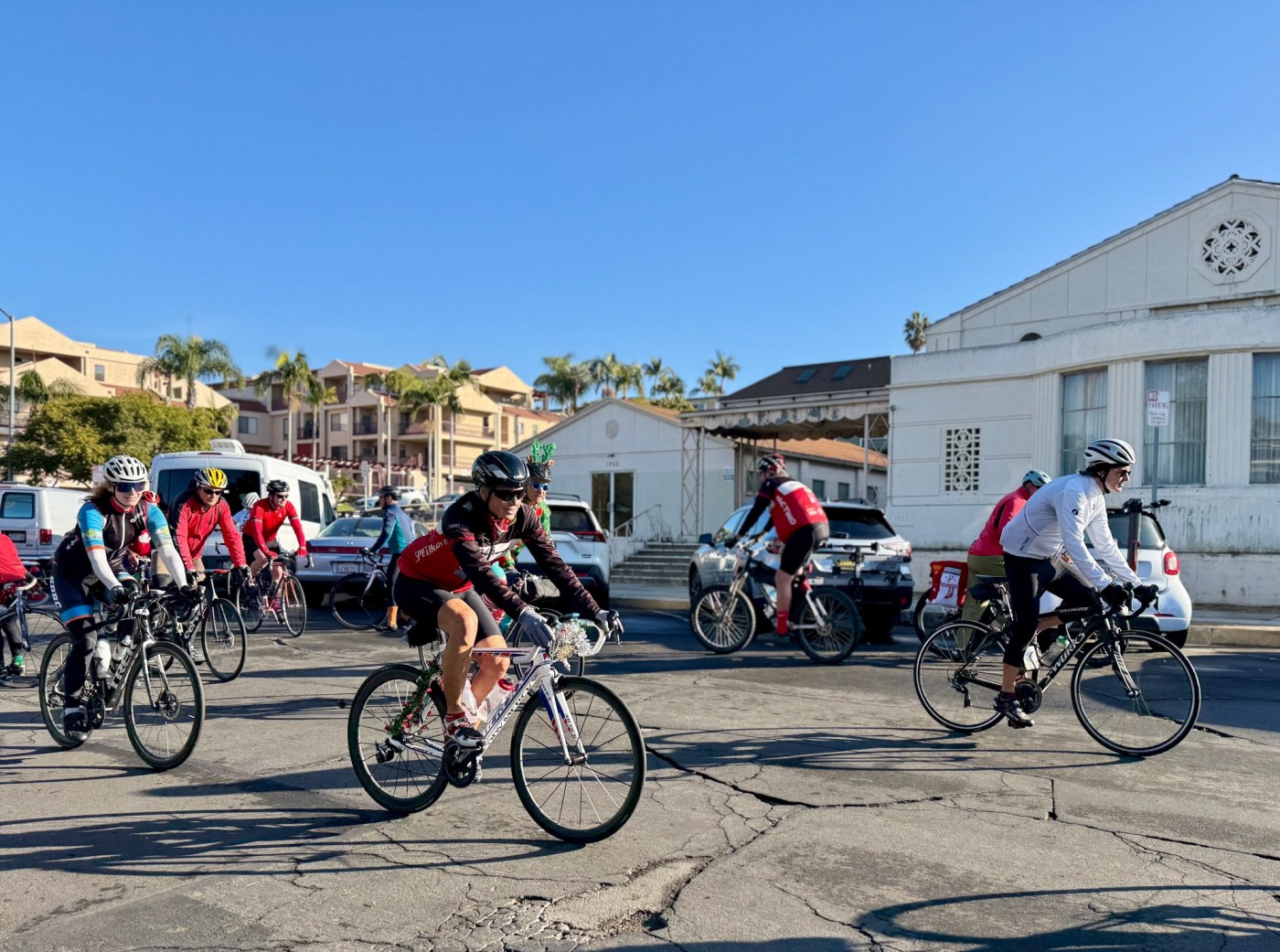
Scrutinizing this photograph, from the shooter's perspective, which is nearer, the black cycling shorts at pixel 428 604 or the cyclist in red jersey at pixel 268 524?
the black cycling shorts at pixel 428 604

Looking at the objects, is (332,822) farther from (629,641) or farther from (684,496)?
(684,496)

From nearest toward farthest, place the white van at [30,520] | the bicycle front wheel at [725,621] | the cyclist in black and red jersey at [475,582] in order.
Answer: the cyclist in black and red jersey at [475,582] < the bicycle front wheel at [725,621] < the white van at [30,520]

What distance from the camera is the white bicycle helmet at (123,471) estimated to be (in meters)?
6.33

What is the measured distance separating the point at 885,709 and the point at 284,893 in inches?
200

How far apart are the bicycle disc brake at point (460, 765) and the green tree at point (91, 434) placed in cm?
4508

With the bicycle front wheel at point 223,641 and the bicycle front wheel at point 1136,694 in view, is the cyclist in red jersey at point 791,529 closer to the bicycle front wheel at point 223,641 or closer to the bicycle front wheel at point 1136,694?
the bicycle front wheel at point 1136,694

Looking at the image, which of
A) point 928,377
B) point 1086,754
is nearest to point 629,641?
point 1086,754

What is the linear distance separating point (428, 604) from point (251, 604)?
7727 millimetres

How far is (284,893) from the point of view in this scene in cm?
400

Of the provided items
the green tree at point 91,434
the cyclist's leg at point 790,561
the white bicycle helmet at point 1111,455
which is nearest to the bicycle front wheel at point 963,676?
the white bicycle helmet at point 1111,455

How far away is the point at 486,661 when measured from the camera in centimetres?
479

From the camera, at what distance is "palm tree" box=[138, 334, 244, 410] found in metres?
62.1

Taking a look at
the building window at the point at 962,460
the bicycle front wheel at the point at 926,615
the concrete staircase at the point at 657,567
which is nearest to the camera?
the bicycle front wheel at the point at 926,615

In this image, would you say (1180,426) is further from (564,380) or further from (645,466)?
(564,380)
